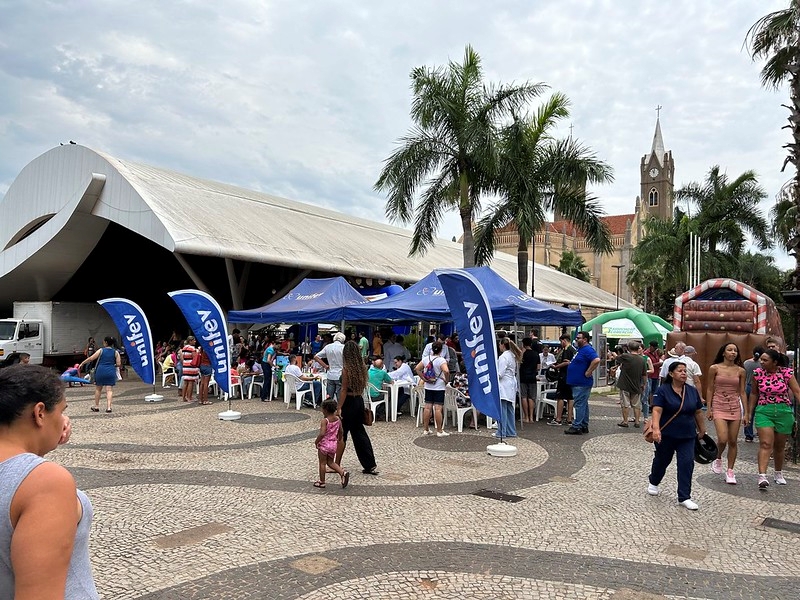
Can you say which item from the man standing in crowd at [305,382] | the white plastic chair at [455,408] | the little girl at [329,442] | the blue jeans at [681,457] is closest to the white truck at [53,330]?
the man standing in crowd at [305,382]

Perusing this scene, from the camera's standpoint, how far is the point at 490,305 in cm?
1241

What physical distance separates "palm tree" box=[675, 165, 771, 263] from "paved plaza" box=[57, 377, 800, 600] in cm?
2532

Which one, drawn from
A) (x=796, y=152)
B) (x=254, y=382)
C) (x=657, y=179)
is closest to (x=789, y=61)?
(x=796, y=152)

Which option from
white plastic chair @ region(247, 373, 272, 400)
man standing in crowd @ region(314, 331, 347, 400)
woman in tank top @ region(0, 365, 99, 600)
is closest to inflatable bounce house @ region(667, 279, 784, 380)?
man standing in crowd @ region(314, 331, 347, 400)

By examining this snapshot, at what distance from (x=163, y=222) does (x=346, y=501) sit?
51.0 ft

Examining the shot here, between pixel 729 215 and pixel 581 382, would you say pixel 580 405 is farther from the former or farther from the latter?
pixel 729 215

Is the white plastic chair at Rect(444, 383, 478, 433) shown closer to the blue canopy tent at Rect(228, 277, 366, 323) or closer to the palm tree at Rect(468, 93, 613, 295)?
the blue canopy tent at Rect(228, 277, 366, 323)

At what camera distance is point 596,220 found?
21.7 metres

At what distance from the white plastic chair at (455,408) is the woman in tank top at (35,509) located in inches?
369

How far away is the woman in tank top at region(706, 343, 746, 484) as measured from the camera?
7051 mm

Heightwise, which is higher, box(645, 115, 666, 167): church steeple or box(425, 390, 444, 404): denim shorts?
box(645, 115, 666, 167): church steeple

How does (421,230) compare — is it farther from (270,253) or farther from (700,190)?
(700,190)

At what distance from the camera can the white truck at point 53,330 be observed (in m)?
19.9

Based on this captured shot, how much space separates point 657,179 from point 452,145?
8309cm
